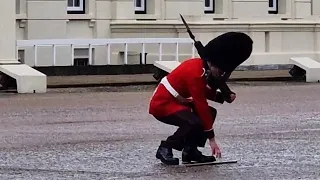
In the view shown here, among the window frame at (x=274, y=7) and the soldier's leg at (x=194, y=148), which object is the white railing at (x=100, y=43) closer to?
the window frame at (x=274, y=7)

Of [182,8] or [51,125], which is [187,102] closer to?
[51,125]

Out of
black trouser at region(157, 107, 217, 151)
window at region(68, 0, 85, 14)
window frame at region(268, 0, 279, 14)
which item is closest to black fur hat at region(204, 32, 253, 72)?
black trouser at region(157, 107, 217, 151)

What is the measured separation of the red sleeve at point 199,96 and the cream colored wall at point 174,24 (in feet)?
54.9

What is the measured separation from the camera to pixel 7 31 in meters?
24.4

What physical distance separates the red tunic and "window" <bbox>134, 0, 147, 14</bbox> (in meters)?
19.1

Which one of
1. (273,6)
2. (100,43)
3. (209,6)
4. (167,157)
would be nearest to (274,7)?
(273,6)

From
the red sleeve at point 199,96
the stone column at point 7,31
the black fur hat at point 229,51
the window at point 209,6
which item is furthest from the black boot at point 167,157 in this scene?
the window at point 209,6

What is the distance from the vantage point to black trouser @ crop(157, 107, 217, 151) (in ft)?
36.8

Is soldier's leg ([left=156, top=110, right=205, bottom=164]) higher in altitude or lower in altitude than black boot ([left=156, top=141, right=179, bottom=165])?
higher

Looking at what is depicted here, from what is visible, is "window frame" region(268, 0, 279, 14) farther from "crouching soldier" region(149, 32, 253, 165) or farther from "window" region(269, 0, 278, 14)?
"crouching soldier" region(149, 32, 253, 165)

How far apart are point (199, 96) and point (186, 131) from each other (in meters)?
0.46

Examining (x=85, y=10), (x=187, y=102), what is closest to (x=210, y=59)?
(x=187, y=102)

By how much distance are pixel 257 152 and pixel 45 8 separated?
53.0 feet

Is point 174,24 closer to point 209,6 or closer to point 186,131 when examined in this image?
point 209,6
